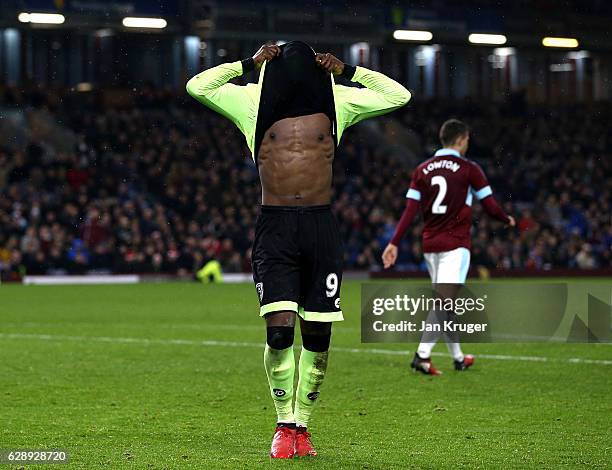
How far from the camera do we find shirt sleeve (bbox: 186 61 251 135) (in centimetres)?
725

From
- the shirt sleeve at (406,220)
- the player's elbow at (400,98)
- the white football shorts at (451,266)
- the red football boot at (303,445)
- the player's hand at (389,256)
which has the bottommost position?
the red football boot at (303,445)

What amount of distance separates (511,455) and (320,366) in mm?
1245

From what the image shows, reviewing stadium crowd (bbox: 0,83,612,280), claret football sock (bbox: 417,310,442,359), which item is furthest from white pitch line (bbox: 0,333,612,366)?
stadium crowd (bbox: 0,83,612,280)

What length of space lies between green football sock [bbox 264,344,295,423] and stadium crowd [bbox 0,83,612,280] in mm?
24443

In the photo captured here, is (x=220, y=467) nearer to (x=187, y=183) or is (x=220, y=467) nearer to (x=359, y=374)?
(x=359, y=374)

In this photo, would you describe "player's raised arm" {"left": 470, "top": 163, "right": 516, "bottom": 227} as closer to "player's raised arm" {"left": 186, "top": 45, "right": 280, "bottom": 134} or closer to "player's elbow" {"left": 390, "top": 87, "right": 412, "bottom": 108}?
"player's elbow" {"left": 390, "top": 87, "right": 412, "bottom": 108}

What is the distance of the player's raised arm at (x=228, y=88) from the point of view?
7207mm

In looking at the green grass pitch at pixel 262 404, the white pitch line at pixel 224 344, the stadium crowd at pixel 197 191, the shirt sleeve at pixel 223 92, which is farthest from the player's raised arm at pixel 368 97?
the stadium crowd at pixel 197 191

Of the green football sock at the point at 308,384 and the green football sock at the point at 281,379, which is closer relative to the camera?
the green football sock at the point at 281,379

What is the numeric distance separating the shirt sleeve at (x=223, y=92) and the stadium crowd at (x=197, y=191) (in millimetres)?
24208

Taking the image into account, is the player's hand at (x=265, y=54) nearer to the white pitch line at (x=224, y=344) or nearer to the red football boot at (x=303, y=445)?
the red football boot at (x=303, y=445)

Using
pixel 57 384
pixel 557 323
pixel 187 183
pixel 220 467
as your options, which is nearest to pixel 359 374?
pixel 57 384

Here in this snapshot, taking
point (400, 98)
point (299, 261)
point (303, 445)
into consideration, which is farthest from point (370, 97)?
point (303, 445)

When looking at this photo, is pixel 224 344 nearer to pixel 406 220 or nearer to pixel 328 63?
pixel 406 220
